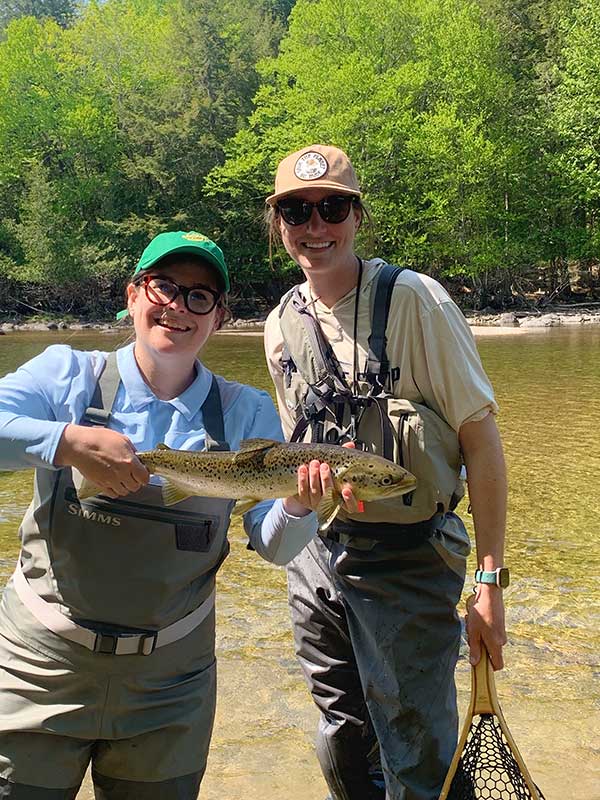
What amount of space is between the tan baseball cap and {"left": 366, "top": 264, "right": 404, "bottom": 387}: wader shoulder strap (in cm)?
52

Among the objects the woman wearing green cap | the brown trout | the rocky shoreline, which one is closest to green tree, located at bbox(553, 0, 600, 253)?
the rocky shoreline

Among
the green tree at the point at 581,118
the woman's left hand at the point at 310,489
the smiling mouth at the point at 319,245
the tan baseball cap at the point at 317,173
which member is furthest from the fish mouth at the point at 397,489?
the green tree at the point at 581,118

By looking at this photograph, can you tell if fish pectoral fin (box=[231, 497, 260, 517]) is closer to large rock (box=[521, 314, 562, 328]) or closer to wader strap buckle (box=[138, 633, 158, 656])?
wader strap buckle (box=[138, 633, 158, 656])

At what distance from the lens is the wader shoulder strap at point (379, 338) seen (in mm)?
3078

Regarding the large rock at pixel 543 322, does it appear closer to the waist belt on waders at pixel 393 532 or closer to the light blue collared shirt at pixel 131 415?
the waist belt on waders at pixel 393 532

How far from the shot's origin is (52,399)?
2.46m

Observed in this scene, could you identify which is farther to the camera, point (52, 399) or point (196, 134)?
point (196, 134)

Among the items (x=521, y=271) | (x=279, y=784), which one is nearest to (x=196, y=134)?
(x=521, y=271)

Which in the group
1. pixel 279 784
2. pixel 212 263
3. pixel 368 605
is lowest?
pixel 279 784

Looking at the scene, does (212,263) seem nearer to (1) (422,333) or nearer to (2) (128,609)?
(1) (422,333)

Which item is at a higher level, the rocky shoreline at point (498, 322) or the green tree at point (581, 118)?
the green tree at point (581, 118)

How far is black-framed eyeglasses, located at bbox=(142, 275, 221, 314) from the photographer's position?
2629 millimetres

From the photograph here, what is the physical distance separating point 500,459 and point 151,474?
1.46 metres

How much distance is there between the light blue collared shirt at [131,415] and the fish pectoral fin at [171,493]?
0.60 feet
